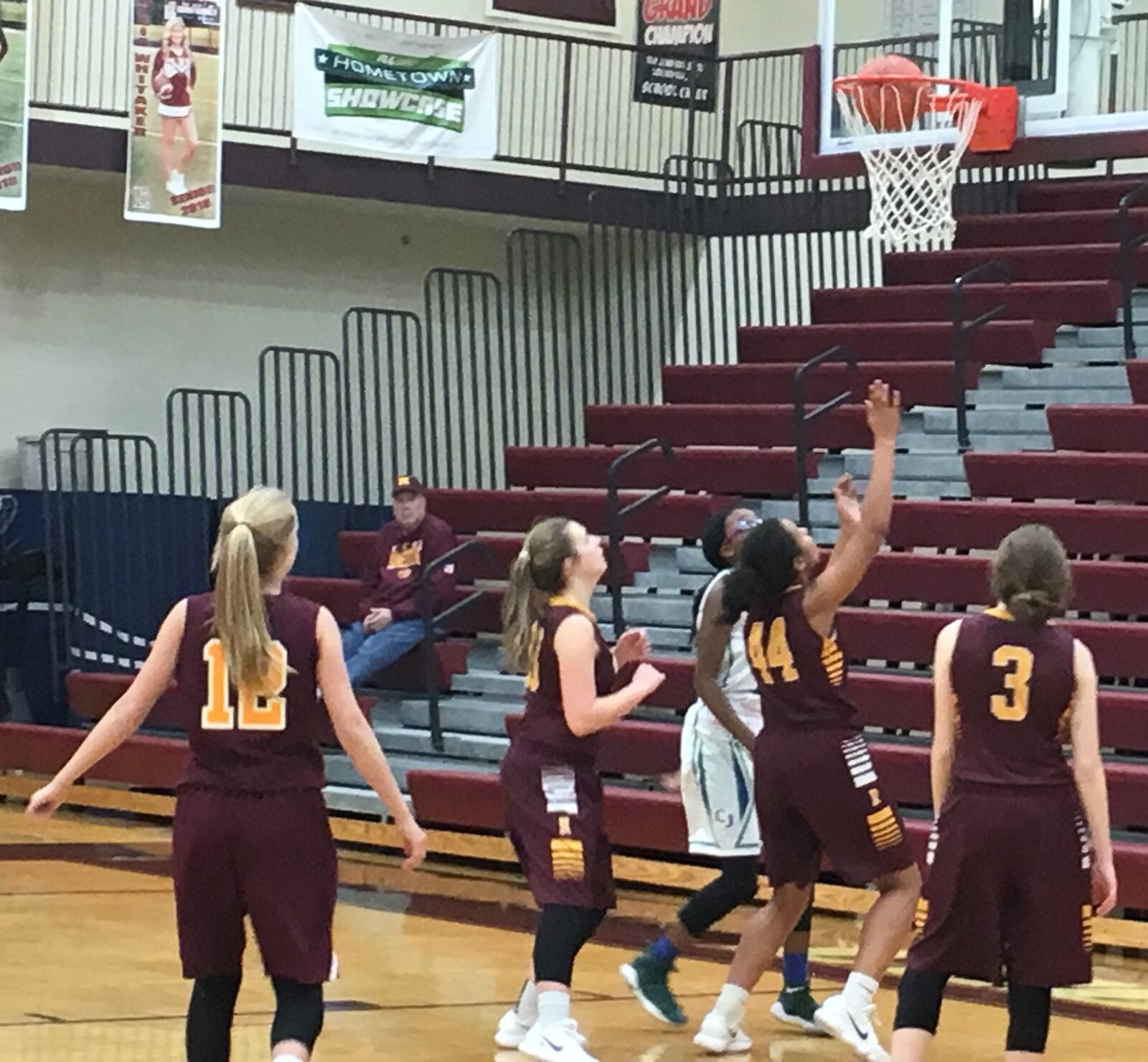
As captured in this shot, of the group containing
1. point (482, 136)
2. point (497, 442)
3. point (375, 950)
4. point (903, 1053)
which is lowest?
point (375, 950)

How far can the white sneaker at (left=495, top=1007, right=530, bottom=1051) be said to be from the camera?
6875mm

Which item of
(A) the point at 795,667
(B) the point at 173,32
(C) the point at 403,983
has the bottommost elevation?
(C) the point at 403,983

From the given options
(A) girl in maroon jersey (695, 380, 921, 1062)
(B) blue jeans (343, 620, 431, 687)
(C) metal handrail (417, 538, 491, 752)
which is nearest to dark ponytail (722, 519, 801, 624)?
(A) girl in maroon jersey (695, 380, 921, 1062)

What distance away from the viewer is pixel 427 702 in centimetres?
1297

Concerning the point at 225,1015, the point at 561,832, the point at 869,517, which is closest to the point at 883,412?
the point at 869,517

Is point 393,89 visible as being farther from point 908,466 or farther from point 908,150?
point 908,466

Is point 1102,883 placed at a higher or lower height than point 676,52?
lower

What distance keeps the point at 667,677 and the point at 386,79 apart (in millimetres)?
5393

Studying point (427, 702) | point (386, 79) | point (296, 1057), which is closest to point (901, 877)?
point (296, 1057)

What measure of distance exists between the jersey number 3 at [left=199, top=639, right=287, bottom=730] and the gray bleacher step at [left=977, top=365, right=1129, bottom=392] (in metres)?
8.68

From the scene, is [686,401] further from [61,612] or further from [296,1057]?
[296,1057]

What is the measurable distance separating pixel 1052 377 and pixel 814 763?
742 cm

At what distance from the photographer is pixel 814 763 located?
659 centimetres

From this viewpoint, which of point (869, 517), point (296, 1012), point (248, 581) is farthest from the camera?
point (869, 517)
